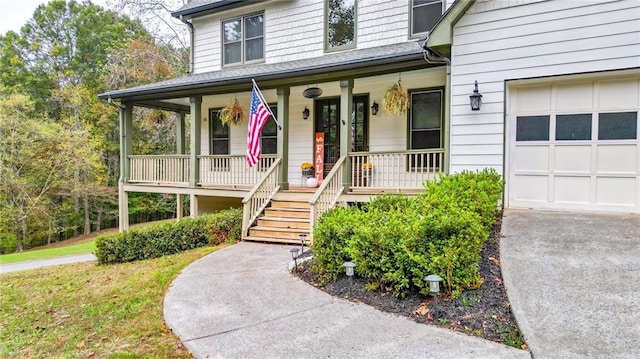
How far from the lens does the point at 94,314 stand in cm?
444

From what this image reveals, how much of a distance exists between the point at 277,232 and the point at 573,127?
5743 millimetres

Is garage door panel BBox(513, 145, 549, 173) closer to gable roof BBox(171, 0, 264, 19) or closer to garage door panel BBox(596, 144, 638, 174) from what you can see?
garage door panel BBox(596, 144, 638, 174)

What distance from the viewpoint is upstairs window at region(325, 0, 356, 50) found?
10.4m

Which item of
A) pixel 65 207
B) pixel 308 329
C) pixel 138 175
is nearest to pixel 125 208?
pixel 138 175

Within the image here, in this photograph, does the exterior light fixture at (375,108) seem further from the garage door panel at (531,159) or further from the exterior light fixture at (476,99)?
the garage door panel at (531,159)

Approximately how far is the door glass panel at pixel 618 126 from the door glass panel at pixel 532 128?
793 millimetres

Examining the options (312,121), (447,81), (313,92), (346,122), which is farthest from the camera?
(312,121)

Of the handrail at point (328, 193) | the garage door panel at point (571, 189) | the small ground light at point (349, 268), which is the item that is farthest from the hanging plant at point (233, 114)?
the garage door panel at point (571, 189)

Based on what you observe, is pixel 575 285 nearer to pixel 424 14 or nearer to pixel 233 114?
pixel 424 14

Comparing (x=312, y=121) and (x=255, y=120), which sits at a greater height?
(x=312, y=121)

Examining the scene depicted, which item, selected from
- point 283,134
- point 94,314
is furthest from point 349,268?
point 283,134

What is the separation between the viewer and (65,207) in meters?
23.4

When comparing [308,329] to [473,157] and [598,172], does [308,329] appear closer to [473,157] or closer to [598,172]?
[473,157]

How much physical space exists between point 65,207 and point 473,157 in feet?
81.2
